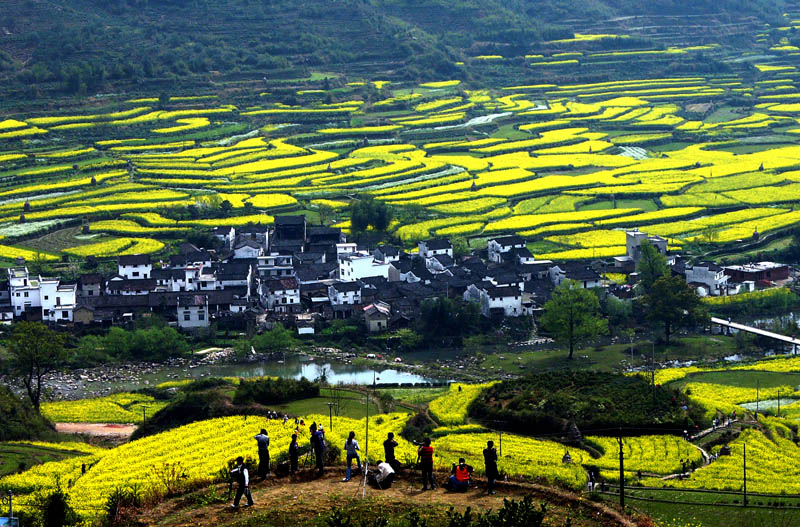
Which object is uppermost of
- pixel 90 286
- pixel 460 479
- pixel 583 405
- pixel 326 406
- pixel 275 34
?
pixel 275 34

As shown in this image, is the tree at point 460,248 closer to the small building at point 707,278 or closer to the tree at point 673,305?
the small building at point 707,278

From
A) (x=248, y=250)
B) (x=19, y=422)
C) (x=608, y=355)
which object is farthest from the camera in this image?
(x=248, y=250)

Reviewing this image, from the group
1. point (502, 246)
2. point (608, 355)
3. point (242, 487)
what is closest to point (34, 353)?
point (608, 355)

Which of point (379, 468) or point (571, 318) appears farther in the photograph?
point (571, 318)

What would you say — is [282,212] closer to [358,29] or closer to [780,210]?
[780,210]

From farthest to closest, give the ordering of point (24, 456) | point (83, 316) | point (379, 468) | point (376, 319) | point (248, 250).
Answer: point (248, 250)
point (83, 316)
point (376, 319)
point (24, 456)
point (379, 468)

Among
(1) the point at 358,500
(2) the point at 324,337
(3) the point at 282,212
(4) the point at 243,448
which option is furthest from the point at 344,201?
(1) the point at 358,500

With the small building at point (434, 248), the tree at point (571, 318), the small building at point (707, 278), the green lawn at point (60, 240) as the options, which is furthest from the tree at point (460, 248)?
the green lawn at point (60, 240)

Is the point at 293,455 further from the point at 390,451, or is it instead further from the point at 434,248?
the point at 434,248

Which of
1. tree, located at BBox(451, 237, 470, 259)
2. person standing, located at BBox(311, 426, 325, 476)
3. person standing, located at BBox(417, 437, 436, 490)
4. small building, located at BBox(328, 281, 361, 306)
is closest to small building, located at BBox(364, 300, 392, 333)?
small building, located at BBox(328, 281, 361, 306)
